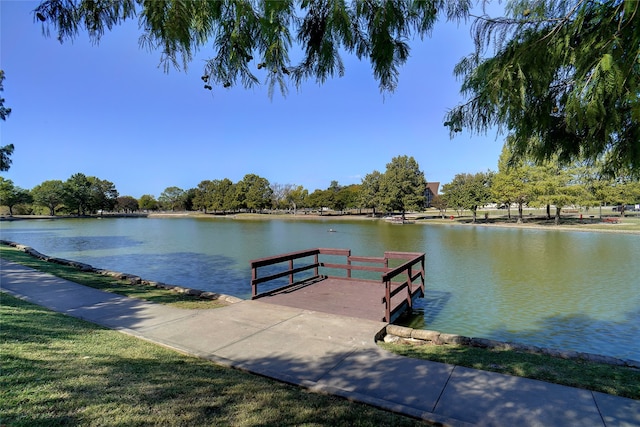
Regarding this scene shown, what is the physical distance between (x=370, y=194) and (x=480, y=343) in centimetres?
5896

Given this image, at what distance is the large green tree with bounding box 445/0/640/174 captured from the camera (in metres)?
2.00

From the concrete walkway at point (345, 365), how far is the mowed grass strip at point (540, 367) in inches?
8.8

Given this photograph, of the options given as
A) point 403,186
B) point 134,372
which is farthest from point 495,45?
point 403,186

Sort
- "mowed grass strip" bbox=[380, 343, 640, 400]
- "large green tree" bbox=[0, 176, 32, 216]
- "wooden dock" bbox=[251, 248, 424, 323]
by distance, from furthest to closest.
Answer: "large green tree" bbox=[0, 176, 32, 216], "wooden dock" bbox=[251, 248, 424, 323], "mowed grass strip" bbox=[380, 343, 640, 400]

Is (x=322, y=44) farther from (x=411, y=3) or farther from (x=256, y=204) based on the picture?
(x=256, y=204)

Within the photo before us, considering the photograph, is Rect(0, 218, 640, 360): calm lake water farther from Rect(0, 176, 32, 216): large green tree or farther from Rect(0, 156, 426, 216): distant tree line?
Rect(0, 176, 32, 216): large green tree

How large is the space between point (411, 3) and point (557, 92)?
1.31m

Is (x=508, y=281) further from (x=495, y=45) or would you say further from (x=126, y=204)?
(x=126, y=204)

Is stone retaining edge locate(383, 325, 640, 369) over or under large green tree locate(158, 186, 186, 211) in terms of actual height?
under

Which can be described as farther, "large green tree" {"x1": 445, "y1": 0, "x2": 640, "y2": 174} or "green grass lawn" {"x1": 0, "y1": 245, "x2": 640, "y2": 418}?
"green grass lawn" {"x1": 0, "y1": 245, "x2": 640, "y2": 418}

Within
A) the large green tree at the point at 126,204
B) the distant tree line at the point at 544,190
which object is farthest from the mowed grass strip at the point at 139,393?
the large green tree at the point at 126,204

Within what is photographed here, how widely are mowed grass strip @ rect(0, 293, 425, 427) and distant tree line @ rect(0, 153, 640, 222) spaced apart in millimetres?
23100

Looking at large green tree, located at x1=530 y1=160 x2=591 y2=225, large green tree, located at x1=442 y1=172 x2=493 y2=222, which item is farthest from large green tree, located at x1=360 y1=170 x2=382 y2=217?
large green tree, located at x1=530 y1=160 x2=591 y2=225

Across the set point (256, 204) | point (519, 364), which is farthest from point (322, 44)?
point (256, 204)
